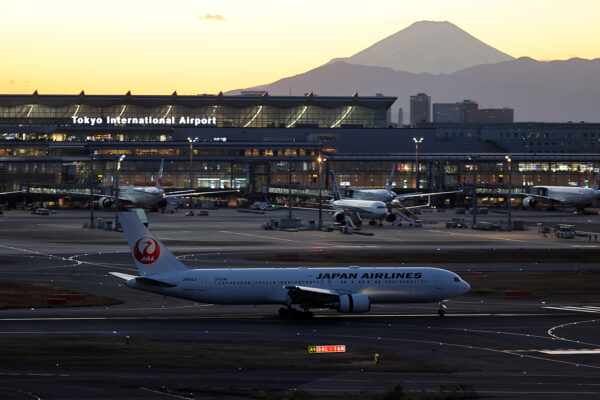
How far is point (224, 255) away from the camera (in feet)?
331

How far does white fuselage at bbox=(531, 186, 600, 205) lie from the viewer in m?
187

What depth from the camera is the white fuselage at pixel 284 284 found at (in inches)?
2338

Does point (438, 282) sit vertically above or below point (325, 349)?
above

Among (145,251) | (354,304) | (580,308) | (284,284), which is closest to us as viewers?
(354,304)

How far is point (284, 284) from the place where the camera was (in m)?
60.1

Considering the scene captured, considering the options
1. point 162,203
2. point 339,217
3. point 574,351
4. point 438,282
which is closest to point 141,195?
point 162,203

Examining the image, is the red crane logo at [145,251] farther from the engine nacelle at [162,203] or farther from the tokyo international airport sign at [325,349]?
the engine nacelle at [162,203]

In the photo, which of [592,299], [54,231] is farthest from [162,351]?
[54,231]

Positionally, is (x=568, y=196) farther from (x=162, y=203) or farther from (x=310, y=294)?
Answer: (x=310, y=294)

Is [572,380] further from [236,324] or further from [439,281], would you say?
[236,324]

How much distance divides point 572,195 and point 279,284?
144249mm

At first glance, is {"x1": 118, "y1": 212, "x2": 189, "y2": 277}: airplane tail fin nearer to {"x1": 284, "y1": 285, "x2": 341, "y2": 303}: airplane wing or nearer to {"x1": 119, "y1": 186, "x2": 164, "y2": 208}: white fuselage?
{"x1": 284, "y1": 285, "x2": 341, "y2": 303}: airplane wing

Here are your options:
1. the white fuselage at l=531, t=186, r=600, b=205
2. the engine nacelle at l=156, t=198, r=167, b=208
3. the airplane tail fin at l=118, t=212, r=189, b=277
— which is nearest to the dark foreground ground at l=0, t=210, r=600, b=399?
the airplane tail fin at l=118, t=212, r=189, b=277

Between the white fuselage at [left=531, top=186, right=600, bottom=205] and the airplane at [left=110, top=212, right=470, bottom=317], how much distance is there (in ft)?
449
